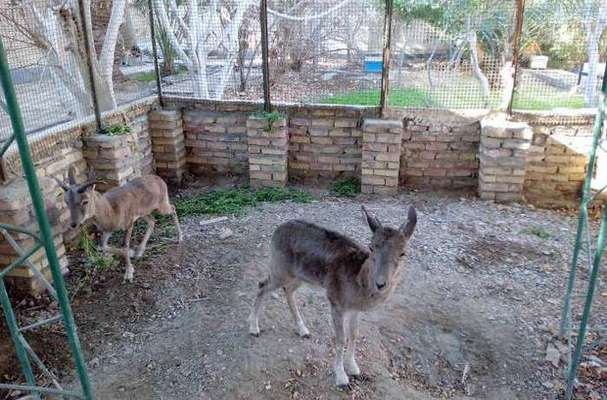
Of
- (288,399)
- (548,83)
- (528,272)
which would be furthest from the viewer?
(548,83)

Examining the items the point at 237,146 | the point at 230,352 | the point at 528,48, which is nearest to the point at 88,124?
the point at 237,146

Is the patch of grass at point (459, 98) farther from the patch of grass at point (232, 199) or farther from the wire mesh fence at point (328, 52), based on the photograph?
the patch of grass at point (232, 199)

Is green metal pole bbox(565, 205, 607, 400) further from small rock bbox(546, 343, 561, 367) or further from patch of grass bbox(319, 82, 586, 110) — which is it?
patch of grass bbox(319, 82, 586, 110)

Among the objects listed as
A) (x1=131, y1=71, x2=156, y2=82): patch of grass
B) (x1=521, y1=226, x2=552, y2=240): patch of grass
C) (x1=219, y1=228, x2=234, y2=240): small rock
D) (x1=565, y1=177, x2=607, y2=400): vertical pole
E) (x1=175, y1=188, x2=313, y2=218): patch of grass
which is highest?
(x1=131, y1=71, x2=156, y2=82): patch of grass

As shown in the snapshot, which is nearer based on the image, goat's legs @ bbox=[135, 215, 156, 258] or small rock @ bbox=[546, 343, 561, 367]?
small rock @ bbox=[546, 343, 561, 367]

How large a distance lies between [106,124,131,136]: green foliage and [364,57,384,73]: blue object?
3711mm

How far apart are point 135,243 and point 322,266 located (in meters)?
3.27

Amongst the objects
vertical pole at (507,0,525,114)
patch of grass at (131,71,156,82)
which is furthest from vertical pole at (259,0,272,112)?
vertical pole at (507,0,525,114)

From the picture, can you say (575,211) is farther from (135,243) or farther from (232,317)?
(135,243)

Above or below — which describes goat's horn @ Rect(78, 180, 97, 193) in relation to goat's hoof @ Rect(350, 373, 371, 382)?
above

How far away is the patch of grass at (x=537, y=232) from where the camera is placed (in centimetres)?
629

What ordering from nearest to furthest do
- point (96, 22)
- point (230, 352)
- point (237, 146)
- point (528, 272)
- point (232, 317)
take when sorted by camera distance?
point (230, 352), point (232, 317), point (528, 272), point (237, 146), point (96, 22)

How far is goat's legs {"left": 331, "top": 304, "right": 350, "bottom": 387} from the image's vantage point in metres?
3.85

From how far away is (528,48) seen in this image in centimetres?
750
